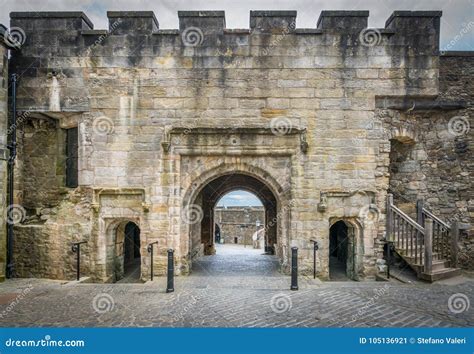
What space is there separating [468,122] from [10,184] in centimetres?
1330

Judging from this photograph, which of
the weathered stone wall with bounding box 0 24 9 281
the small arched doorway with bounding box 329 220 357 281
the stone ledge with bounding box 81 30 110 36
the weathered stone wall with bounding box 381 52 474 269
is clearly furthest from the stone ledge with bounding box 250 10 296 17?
the weathered stone wall with bounding box 0 24 9 281

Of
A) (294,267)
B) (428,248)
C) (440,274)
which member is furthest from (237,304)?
(440,274)

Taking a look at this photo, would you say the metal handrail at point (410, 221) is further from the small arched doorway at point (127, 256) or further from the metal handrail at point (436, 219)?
the small arched doorway at point (127, 256)

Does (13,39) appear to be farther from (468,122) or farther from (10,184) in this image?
(468,122)

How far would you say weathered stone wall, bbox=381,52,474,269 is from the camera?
29.4 ft

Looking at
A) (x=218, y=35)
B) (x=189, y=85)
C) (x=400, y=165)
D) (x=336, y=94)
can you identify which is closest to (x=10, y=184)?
(x=189, y=85)

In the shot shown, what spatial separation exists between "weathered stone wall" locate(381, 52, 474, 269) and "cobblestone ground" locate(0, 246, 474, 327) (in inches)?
86.0

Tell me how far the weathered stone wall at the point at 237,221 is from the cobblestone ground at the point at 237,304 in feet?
54.6

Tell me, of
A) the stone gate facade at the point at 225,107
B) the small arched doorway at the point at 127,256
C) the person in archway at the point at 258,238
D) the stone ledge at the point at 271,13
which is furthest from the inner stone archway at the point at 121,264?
the person in archway at the point at 258,238

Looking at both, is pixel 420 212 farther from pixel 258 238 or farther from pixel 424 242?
pixel 258 238

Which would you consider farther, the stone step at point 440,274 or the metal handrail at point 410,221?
the metal handrail at point 410,221

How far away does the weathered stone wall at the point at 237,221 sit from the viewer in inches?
977

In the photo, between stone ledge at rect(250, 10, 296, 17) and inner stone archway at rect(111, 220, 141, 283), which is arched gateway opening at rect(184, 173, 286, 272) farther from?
stone ledge at rect(250, 10, 296, 17)

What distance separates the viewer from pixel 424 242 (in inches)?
303
